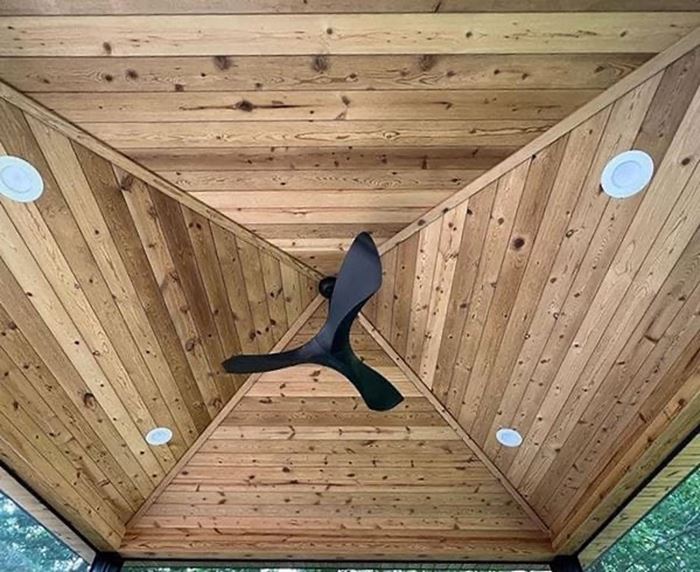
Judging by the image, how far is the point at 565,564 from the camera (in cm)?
328

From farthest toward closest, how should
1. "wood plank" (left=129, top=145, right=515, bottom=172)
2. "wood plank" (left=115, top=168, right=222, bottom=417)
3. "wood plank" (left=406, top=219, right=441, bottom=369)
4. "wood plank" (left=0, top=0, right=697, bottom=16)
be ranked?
"wood plank" (left=406, top=219, right=441, bottom=369) < "wood plank" (left=115, top=168, right=222, bottom=417) < "wood plank" (left=129, top=145, right=515, bottom=172) < "wood plank" (left=0, top=0, right=697, bottom=16)

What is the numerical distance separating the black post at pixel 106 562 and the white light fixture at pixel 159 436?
94 centimetres

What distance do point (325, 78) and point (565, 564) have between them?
10.9ft

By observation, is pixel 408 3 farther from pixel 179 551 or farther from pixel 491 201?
pixel 179 551

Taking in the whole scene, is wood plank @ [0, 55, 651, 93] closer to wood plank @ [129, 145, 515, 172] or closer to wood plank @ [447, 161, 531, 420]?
wood plank @ [129, 145, 515, 172]

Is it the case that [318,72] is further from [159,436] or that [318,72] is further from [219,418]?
[159,436]

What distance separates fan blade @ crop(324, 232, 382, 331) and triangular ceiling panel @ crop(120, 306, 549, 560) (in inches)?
59.8

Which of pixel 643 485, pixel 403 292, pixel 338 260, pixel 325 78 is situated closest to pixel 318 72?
pixel 325 78

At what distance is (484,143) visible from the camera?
193 cm

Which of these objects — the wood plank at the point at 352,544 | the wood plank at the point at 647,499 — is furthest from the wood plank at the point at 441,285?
the wood plank at the point at 647,499

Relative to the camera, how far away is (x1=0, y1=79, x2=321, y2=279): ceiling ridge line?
68.5 inches

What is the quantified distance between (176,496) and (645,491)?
2902mm

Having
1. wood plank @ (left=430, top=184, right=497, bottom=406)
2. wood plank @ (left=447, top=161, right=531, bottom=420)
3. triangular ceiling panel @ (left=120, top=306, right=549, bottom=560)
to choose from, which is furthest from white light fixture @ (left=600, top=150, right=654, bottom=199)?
triangular ceiling panel @ (left=120, top=306, right=549, bottom=560)

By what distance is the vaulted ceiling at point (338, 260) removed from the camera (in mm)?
1653
